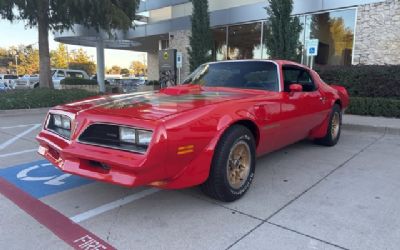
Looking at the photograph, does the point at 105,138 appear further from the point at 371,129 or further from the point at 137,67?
the point at 137,67

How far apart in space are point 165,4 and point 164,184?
1766 centimetres

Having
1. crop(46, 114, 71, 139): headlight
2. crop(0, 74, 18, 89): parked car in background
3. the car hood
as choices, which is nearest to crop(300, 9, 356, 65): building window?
the car hood

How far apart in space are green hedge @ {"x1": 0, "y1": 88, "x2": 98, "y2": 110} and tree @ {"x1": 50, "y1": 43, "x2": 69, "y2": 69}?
48.9 m

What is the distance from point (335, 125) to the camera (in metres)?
5.94

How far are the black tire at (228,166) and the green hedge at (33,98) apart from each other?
967 cm

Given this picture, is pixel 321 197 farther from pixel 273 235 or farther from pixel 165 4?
pixel 165 4

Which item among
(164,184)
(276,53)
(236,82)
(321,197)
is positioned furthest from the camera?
(276,53)

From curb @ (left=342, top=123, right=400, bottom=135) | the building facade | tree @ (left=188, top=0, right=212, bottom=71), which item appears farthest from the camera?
tree @ (left=188, top=0, right=212, bottom=71)

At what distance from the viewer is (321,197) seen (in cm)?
349

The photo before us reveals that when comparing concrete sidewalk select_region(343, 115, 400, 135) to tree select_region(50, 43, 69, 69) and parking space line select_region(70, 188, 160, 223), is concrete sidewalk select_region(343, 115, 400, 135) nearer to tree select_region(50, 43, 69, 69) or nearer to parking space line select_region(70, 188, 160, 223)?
parking space line select_region(70, 188, 160, 223)

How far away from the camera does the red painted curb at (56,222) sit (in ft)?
8.47

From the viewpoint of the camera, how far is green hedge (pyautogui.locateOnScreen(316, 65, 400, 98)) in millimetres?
9320

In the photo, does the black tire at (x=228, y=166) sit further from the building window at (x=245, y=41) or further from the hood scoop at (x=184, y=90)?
the building window at (x=245, y=41)

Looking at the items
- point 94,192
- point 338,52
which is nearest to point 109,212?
point 94,192
